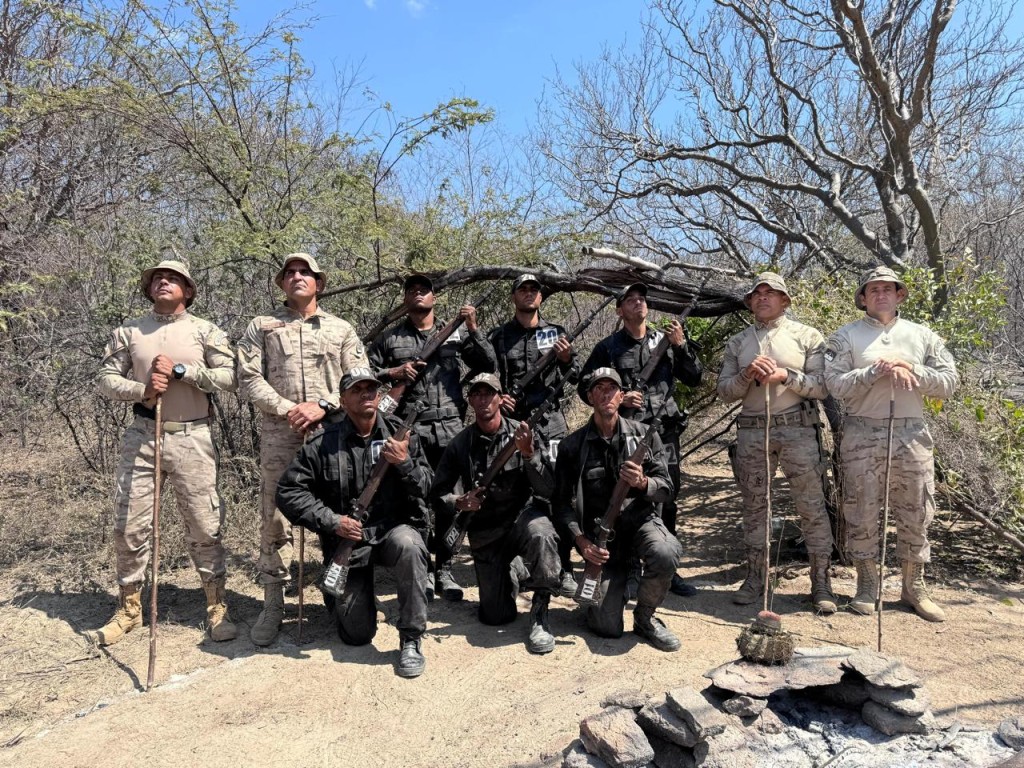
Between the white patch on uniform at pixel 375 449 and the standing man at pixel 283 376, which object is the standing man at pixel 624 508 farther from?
the standing man at pixel 283 376

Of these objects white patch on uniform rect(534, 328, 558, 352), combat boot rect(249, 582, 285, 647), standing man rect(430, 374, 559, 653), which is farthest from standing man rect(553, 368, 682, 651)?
combat boot rect(249, 582, 285, 647)

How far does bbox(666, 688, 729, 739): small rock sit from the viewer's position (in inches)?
112

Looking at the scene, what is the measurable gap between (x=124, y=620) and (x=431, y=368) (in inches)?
107

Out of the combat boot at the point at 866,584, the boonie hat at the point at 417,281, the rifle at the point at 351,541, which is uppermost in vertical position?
the boonie hat at the point at 417,281

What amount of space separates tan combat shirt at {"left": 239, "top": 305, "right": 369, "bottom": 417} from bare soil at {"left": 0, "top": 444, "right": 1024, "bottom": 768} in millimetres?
1625

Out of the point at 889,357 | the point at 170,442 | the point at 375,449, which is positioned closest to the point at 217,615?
the point at 170,442

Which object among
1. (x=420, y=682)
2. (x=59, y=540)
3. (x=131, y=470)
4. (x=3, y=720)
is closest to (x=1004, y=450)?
(x=420, y=682)

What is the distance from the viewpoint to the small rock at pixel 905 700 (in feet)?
10.2

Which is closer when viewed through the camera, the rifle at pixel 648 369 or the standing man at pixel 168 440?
the standing man at pixel 168 440

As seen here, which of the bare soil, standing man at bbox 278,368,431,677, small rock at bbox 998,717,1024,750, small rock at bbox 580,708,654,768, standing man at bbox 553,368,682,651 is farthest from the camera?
standing man at bbox 553,368,682,651

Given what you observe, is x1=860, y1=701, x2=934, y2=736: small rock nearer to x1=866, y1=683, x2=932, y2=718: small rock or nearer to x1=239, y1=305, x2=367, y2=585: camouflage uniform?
x1=866, y1=683, x2=932, y2=718: small rock

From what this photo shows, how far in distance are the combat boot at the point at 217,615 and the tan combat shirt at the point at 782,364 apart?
378cm

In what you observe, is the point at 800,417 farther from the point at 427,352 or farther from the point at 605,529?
the point at 427,352

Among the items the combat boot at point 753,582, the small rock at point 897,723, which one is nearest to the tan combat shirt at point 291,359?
the combat boot at point 753,582
